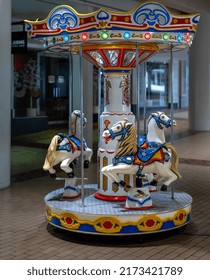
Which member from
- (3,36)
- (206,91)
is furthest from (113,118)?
(206,91)

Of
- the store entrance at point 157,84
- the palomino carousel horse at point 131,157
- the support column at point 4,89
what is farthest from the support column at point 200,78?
the store entrance at point 157,84

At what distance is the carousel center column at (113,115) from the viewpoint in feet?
20.8

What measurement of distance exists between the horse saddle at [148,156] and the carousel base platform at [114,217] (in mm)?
590

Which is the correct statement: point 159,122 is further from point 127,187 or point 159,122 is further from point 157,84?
point 157,84

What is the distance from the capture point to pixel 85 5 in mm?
11203

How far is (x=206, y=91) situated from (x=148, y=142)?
1199cm

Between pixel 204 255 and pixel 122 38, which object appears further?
pixel 122 38

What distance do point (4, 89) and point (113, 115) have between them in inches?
107

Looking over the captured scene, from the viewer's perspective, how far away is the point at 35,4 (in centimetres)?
1302

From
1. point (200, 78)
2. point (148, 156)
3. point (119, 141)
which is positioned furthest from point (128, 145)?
point (200, 78)

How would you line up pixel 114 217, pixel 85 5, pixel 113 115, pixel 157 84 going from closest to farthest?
pixel 114 217 → pixel 113 115 → pixel 85 5 → pixel 157 84

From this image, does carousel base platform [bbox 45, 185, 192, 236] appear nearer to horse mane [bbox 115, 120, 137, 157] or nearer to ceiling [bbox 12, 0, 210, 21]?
horse mane [bbox 115, 120, 137, 157]

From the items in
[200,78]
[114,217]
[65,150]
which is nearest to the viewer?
[114,217]

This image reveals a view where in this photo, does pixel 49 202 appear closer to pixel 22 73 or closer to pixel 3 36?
pixel 3 36
